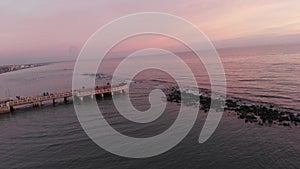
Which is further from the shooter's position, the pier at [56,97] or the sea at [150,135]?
the pier at [56,97]

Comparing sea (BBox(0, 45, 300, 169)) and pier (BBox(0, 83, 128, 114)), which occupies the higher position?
pier (BBox(0, 83, 128, 114))

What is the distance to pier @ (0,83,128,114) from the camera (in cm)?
5041

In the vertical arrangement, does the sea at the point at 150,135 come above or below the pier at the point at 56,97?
below

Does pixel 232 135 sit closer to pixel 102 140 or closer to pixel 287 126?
pixel 287 126

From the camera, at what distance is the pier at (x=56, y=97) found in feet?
165

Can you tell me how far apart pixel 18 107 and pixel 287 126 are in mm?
53003

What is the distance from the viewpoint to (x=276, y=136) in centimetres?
2941

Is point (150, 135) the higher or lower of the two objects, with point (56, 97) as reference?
lower

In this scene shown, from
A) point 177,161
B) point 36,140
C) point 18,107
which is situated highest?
point 18,107

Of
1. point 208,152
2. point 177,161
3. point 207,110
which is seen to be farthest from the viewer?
point 207,110

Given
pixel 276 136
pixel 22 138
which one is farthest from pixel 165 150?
pixel 22 138

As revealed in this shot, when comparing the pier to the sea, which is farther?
the pier

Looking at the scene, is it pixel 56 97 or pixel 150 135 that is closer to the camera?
pixel 150 135

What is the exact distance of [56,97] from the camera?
55.6 m
